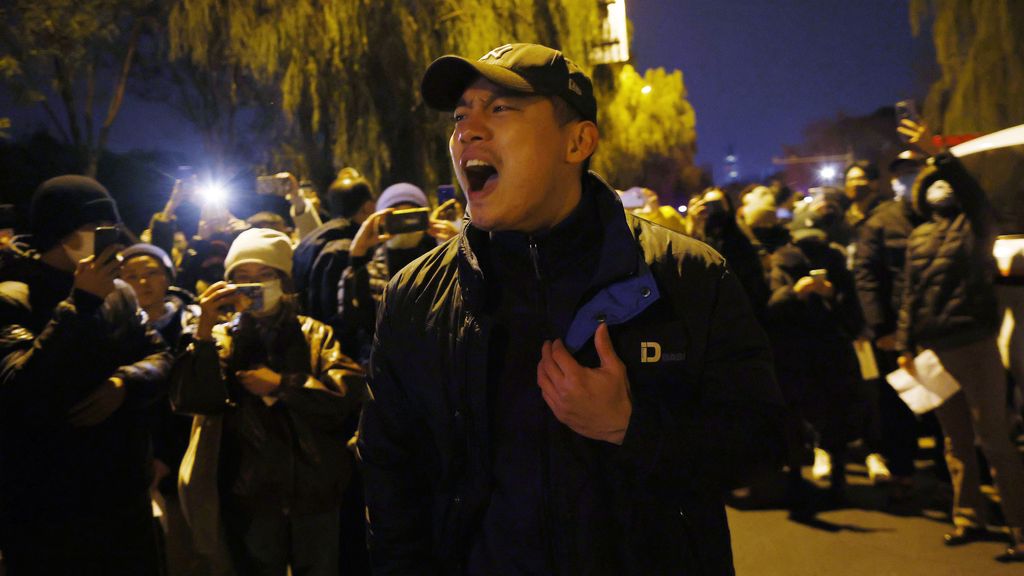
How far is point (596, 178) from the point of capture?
91.2 inches

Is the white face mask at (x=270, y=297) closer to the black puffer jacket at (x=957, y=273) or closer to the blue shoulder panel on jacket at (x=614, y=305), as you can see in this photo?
the blue shoulder panel on jacket at (x=614, y=305)

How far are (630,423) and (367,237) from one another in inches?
135

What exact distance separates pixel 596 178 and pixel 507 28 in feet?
45.6

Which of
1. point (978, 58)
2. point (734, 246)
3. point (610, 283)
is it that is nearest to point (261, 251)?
point (610, 283)

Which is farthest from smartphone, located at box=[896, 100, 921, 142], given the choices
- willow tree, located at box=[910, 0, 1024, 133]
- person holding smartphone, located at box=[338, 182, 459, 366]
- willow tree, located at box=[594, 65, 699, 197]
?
willow tree, located at box=[594, 65, 699, 197]

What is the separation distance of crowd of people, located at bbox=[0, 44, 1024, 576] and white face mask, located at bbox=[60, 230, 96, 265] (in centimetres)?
2

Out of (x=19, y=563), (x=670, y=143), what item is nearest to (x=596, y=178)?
(x=19, y=563)

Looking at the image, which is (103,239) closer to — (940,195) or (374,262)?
(374,262)

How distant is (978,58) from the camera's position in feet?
40.3

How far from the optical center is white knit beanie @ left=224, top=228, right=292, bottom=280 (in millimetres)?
4156

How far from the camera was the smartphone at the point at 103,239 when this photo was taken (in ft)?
11.5

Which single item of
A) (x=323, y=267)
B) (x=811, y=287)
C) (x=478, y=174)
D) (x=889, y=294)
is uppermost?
(x=478, y=174)

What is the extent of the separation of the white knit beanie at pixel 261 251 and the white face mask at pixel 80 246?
0.62 m

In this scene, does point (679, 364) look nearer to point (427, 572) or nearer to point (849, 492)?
point (427, 572)
